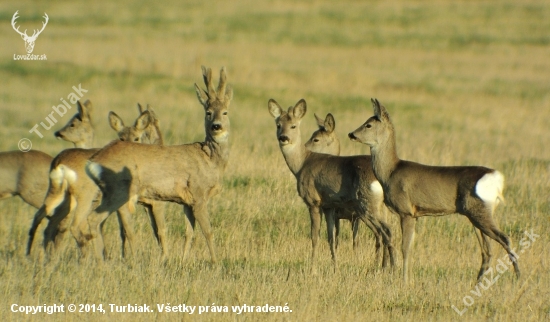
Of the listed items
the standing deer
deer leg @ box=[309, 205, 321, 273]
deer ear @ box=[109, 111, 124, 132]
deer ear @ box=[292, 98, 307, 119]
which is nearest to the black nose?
deer ear @ box=[292, 98, 307, 119]

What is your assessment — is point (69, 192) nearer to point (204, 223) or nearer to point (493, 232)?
point (204, 223)

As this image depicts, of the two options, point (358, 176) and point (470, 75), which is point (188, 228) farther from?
point (470, 75)

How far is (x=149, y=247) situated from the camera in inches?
420

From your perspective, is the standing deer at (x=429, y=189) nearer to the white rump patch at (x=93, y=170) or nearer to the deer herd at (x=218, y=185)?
the deer herd at (x=218, y=185)

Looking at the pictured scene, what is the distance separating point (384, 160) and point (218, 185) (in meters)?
2.06

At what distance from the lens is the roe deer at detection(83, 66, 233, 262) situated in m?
9.49

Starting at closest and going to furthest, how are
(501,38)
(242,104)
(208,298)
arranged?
(208,298)
(242,104)
(501,38)

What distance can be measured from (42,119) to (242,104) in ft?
17.5

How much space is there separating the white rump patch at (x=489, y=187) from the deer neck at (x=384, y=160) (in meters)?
1.12

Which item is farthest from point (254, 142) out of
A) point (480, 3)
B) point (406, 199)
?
point (480, 3)

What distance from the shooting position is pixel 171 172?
9.87 meters

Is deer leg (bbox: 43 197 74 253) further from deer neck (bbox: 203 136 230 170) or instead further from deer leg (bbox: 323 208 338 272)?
deer leg (bbox: 323 208 338 272)

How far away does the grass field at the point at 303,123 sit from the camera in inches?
322

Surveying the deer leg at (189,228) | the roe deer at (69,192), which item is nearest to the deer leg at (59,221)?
the roe deer at (69,192)
